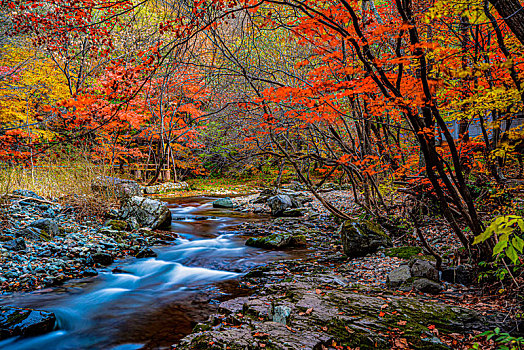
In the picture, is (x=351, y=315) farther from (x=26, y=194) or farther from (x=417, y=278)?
(x=26, y=194)

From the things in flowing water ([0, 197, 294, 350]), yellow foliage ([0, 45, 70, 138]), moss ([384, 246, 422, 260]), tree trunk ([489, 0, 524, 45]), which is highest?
yellow foliage ([0, 45, 70, 138])

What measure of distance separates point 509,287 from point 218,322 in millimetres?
3193

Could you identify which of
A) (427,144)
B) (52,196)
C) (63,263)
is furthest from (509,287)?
(52,196)

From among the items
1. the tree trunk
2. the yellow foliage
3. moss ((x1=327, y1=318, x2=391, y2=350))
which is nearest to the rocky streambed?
moss ((x1=327, y1=318, x2=391, y2=350))

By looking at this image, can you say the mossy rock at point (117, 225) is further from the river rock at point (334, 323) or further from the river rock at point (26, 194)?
the river rock at point (334, 323)

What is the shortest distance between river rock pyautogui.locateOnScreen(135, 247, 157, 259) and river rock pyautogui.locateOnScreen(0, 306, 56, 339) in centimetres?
264

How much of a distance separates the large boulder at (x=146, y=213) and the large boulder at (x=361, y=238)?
5.30m

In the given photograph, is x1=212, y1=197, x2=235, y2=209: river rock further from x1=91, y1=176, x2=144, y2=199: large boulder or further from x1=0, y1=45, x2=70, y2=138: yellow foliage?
x1=0, y1=45, x2=70, y2=138: yellow foliage

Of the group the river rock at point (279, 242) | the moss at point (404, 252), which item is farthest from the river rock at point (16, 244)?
the moss at point (404, 252)

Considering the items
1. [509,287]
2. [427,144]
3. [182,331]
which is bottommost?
[182,331]

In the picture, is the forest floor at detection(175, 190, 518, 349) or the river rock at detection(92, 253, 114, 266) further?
the river rock at detection(92, 253, 114, 266)

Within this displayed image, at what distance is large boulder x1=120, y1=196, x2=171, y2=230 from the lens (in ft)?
29.2

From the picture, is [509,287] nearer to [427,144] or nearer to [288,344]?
[427,144]

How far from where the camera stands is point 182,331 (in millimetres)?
3994
